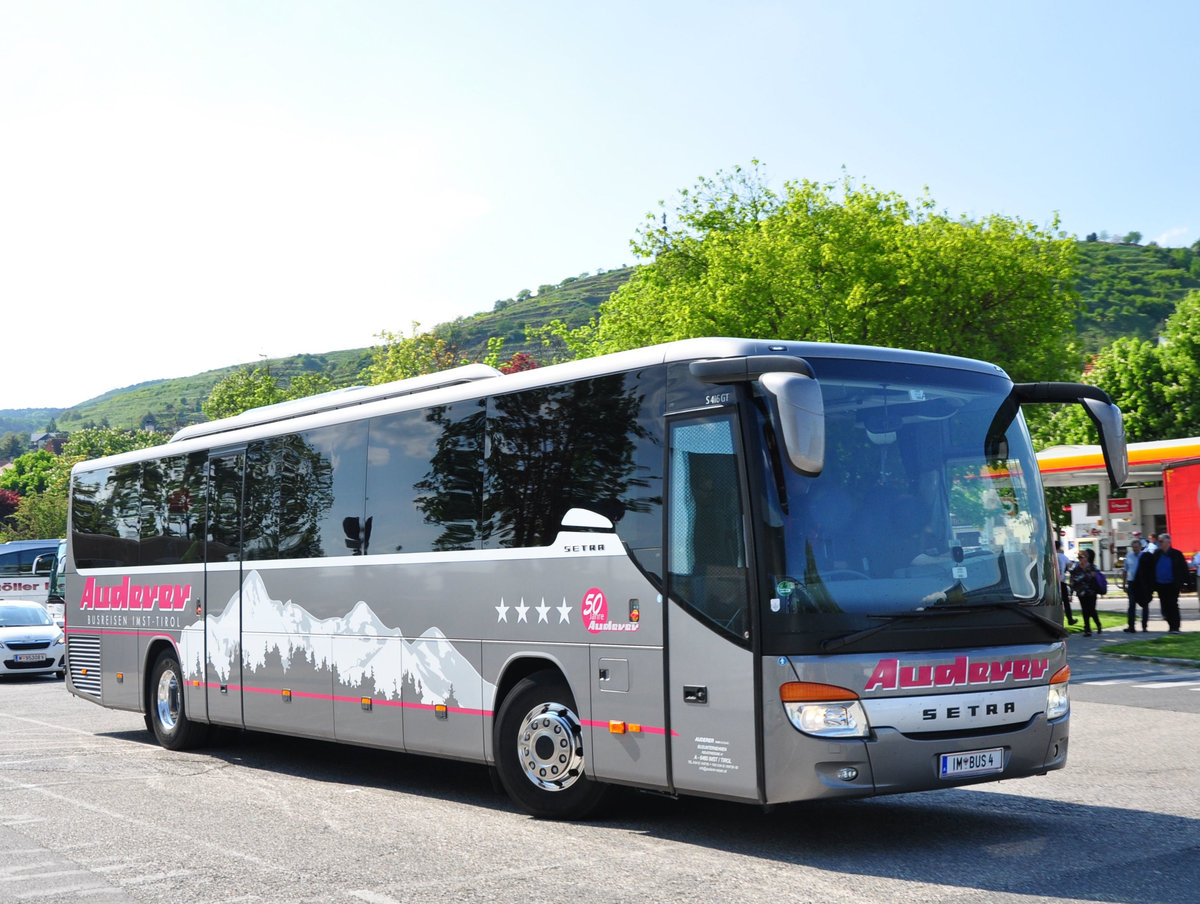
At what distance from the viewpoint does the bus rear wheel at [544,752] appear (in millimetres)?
8938

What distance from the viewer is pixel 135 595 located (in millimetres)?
15344

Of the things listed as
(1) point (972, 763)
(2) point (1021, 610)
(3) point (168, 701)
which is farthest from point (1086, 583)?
(1) point (972, 763)

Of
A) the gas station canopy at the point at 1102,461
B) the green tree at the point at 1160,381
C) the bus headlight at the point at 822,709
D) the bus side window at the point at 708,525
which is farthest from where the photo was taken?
the green tree at the point at 1160,381

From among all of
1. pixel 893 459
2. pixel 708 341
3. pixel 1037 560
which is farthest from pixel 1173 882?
pixel 708 341

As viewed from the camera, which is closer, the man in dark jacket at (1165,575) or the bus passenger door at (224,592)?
the bus passenger door at (224,592)

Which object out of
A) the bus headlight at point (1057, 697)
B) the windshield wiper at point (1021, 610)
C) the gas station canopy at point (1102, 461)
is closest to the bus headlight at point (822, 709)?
the windshield wiper at point (1021, 610)

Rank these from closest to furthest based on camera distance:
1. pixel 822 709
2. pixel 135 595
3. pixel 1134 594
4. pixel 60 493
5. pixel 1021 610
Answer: pixel 822 709 < pixel 1021 610 < pixel 135 595 < pixel 1134 594 < pixel 60 493

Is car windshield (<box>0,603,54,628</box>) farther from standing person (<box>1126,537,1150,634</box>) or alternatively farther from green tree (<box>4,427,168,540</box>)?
green tree (<box>4,427,168,540</box>)

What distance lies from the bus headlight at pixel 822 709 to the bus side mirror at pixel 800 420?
4.28ft

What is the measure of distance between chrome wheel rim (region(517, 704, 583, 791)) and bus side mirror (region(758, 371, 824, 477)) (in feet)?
9.28

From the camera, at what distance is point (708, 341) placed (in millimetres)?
8312

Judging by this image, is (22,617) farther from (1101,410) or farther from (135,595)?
(1101,410)

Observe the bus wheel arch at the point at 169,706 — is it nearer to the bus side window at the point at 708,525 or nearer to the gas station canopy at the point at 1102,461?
the bus side window at the point at 708,525

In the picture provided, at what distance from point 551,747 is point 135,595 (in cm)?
802
